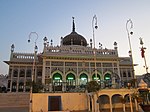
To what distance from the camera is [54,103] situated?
20.1 m

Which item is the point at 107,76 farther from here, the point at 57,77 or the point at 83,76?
the point at 57,77

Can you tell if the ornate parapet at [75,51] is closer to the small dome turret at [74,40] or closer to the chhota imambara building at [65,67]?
the chhota imambara building at [65,67]

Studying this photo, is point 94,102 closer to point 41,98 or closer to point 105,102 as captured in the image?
point 105,102

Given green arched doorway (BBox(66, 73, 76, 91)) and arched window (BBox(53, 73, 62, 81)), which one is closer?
arched window (BBox(53, 73, 62, 81))

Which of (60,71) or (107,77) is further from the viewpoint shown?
(107,77)

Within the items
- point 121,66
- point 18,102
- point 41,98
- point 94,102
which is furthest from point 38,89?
point 121,66

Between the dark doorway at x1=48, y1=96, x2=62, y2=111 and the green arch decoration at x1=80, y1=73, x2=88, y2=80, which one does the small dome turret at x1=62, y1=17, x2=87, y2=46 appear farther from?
the dark doorway at x1=48, y1=96, x2=62, y2=111

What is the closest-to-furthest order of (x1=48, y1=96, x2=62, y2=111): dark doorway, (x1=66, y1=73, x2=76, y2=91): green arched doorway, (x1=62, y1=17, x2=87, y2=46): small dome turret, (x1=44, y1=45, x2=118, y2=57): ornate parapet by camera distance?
(x1=48, y1=96, x2=62, y2=111): dark doorway, (x1=66, y1=73, x2=76, y2=91): green arched doorway, (x1=44, y1=45, x2=118, y2=57): ornate parapet, (x1=62, y1=17, x2=87, y2=46): small dome turret

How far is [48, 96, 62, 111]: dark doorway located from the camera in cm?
1984

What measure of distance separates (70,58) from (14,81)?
40.3 ft

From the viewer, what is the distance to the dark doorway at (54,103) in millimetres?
19844

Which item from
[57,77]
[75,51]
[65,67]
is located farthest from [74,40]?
[57,77]

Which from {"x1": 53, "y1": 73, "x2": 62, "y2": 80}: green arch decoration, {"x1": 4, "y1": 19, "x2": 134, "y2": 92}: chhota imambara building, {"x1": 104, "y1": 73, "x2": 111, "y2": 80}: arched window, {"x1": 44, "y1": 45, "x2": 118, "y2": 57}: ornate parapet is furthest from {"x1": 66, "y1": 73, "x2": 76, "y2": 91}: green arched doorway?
{"x1": 104, "y1": 73, "x2": 111, "y2": 80}: arched window

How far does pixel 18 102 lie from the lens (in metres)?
24.3
